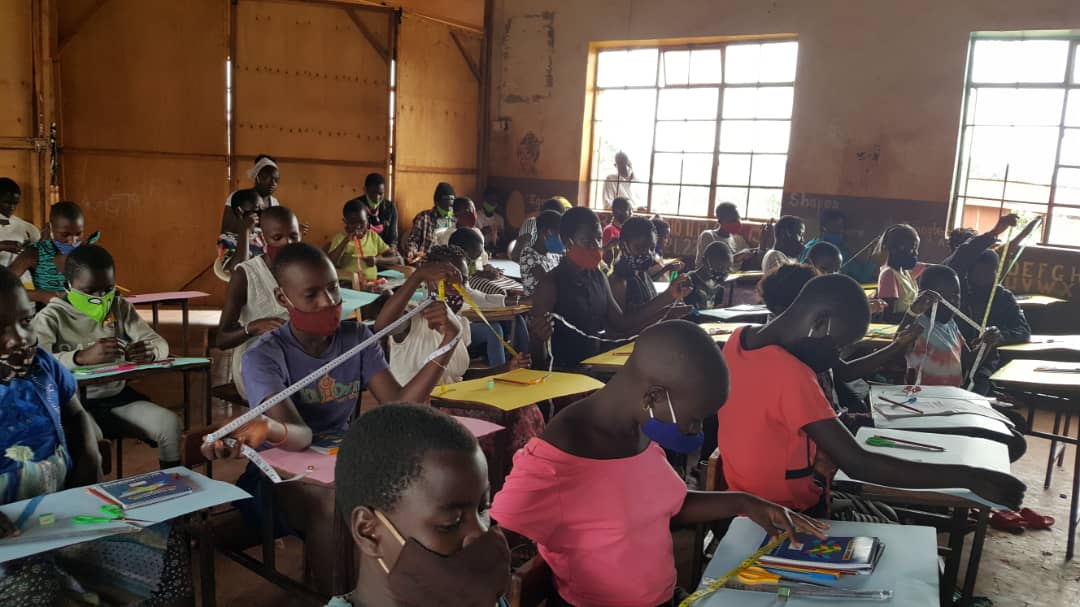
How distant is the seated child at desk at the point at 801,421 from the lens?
2.26m

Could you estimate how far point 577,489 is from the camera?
1.75m

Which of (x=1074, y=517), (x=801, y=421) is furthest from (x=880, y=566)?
(x=1074, y=517)

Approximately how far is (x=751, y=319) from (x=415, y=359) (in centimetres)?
284

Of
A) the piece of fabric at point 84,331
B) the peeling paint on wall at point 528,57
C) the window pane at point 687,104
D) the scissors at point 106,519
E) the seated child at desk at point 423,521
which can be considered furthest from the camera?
the peeling paint on wall at point 528,57

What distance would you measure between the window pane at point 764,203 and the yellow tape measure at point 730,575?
7997 millimetres

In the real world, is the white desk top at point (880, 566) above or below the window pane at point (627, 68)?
below

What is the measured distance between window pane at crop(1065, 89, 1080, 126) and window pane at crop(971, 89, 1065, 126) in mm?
63

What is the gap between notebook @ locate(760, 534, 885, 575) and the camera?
1.82 meters

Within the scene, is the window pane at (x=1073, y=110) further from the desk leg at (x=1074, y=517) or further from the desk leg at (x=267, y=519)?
the desk leg at (x=267, y=519)

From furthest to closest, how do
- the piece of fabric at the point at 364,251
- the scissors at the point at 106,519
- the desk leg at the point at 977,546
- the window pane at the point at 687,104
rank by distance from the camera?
the window pane at the point at 687,104, the piece of fabric at the point at 364,251, the desk leg at the point at 977,546, the scissors at the point at 106,519

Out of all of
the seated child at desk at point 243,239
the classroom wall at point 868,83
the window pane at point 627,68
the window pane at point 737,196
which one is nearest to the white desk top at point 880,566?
the seated child at desk at point 243,239

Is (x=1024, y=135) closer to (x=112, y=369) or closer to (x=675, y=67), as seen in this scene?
(x=675, y=67)

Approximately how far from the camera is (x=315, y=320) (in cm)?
256

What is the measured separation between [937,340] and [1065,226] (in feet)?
15.4
